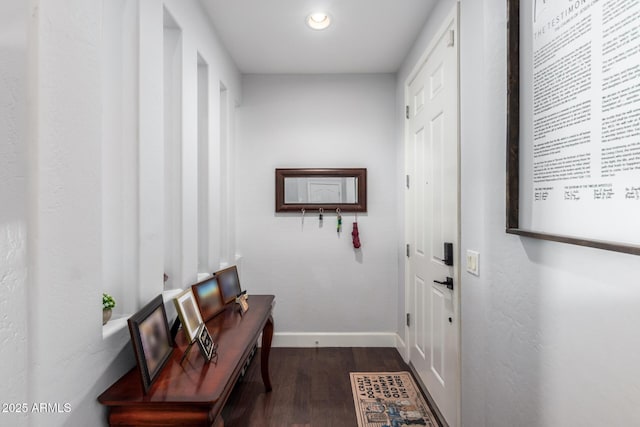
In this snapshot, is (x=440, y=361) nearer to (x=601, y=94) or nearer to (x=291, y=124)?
(x=601, y=94)

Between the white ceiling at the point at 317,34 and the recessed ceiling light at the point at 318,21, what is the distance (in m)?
0.04

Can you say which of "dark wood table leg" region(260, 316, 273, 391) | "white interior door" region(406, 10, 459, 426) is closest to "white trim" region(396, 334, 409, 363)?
"white interior door" region(406, 10, 459, 426)

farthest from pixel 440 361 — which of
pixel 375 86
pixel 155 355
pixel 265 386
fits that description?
pixel 375 86

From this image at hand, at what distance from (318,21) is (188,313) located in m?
1.99

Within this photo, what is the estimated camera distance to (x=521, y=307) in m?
1.24


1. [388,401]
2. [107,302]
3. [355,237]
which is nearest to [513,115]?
[107,302]

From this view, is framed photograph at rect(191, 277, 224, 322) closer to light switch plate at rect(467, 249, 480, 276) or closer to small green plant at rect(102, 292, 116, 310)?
small green plant at rect(102, 292, 116, 310)

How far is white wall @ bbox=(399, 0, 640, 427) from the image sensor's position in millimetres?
858

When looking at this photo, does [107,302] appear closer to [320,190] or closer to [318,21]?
[318,21]

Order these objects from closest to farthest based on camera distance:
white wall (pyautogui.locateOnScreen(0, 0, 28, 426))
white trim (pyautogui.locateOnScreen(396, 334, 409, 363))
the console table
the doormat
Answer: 1. white wall (pyautogui.locateOnScreen(0, 0, 28, 426))
2. the console table
3. the doormat
4. white trim (pyautogui.locateOnScreen(396, 334, 409, 363))

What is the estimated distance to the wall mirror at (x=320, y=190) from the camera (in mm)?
3258

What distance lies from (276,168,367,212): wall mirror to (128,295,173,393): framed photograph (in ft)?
6.11

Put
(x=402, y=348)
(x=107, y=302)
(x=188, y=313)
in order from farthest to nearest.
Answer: (x=402, y=348) < (x=188, y=313) < (x=107, y=302)

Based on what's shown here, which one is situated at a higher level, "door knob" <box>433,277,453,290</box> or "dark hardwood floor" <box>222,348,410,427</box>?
"door knob" <box>433,277,453,290</box>
